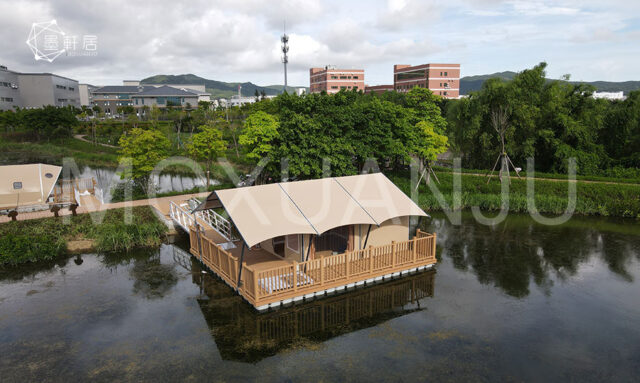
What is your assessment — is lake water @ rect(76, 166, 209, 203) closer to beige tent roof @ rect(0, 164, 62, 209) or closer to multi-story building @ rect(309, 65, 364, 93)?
beige tent roof @ rect(0, 164, 62, 209)

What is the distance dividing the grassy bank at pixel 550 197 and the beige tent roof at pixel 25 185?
2502cm

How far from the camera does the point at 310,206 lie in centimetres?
1614

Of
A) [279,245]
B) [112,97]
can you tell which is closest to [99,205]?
[279,245]

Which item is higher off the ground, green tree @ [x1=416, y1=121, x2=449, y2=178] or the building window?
the building window

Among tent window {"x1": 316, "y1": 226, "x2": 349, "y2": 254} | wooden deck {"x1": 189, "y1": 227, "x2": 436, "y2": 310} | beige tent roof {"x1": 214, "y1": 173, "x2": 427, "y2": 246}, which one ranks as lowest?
wooden deck {"x1": 189, "y1": 227, "x2": 436, "y2": 310}

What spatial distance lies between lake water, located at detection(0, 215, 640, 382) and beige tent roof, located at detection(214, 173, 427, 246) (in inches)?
112

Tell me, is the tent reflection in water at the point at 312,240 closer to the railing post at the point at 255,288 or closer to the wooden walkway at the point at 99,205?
the railing post at the point at 255,288

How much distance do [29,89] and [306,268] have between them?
107 meters

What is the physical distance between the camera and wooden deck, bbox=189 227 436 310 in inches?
552

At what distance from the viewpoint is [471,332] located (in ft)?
41.4

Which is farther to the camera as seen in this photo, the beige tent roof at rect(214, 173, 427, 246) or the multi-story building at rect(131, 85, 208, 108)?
the multi-story building at rect(131, 85, 208, 108)

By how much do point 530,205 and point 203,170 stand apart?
3137 centimetres

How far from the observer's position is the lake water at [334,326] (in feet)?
35.3

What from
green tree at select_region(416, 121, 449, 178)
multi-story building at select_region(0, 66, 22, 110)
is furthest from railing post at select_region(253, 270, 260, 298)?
multi-story building at select_region(0, 66, 22, 110)
